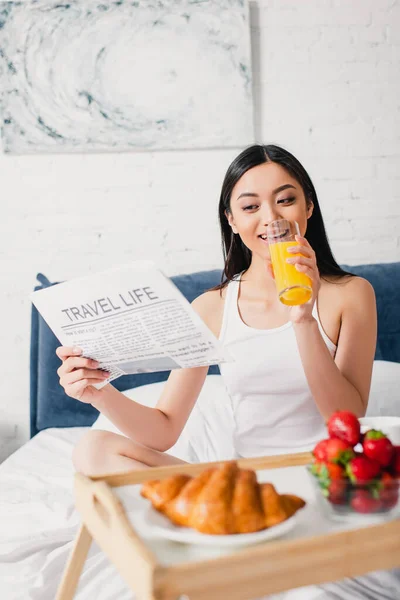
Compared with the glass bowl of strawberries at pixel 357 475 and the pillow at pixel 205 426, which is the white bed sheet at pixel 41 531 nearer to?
the pillow at pixel 205 426

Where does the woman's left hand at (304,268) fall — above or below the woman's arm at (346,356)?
above

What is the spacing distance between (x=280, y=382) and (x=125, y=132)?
1.35m

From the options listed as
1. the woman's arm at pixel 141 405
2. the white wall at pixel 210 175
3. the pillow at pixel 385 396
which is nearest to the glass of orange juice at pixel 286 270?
the woman's arm at pixel 141 405

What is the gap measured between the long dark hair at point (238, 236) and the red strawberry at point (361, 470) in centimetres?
94

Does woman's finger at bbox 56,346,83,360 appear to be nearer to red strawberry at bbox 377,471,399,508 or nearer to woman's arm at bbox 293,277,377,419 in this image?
woman's arm at bbox 293,277,377,419

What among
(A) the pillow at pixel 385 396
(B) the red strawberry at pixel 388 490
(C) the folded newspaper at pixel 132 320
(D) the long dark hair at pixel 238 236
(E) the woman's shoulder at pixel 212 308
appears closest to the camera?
(B) the red strawberry at pixel 388 490

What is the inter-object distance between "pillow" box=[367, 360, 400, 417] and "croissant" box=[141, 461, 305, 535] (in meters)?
1.19

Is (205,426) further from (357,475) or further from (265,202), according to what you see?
(357,475)

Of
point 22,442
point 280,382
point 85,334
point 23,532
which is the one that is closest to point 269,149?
point 280,382

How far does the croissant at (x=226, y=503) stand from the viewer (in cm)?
77

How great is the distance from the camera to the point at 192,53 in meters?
2.57

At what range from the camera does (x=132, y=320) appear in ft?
3.62

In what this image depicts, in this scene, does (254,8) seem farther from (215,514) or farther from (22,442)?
(215,514)

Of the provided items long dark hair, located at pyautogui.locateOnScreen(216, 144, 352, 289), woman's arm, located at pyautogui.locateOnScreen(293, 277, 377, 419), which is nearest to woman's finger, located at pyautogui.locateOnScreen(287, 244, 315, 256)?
woman's arm, located at pyautogui.locateOnScreen(293, 277, 377, 419)
